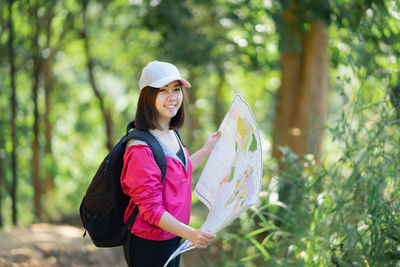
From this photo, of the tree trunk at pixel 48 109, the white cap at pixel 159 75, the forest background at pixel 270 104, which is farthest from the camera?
the tree trunk at pixel 48 109

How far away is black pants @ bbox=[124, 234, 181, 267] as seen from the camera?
81.2 inches

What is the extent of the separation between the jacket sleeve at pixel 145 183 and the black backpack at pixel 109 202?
6cm

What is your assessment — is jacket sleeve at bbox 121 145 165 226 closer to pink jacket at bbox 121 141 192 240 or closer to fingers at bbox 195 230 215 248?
pink jacket at bbox 121 141 192 240

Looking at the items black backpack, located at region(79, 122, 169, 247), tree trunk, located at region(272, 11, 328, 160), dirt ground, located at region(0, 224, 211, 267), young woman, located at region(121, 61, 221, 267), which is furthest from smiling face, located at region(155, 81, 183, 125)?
tree trunk, located at region(272, 11, 328, 160)

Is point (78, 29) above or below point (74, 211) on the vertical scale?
above

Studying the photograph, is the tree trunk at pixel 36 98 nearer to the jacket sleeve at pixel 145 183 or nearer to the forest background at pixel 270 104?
the forest background at pixel 270 104

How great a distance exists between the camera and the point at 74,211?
9383mm

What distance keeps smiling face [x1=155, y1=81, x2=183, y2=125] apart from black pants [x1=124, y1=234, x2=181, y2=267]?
21.1 inches

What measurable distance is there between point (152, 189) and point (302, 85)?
3.75 m

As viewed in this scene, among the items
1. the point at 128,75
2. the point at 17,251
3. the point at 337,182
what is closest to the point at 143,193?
the point at 337,182

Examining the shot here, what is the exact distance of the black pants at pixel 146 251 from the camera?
6.77ft

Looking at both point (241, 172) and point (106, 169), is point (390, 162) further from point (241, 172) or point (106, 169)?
point (106, 169)

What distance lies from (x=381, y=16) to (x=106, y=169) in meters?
2.79

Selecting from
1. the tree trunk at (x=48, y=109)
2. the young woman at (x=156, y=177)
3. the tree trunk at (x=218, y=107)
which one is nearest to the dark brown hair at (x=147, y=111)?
the young woman at (x=156, y=177)
